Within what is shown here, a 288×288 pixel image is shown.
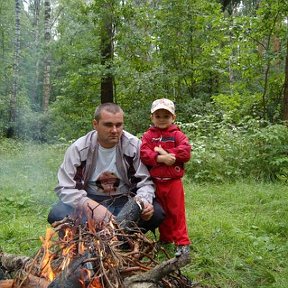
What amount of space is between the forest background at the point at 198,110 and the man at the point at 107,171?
0.77 metres

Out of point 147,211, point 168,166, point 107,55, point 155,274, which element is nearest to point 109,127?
point 168,166

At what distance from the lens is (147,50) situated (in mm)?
13977

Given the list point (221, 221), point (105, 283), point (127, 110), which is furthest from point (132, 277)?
point (127, 110)

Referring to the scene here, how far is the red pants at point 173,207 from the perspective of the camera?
3.76 meters

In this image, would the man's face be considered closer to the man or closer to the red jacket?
the man

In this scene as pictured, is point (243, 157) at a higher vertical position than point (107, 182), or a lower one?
lower

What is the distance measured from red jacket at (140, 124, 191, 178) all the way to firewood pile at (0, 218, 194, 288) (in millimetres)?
896

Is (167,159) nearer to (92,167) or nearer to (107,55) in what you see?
(92,167)

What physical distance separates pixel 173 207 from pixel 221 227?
3.42 ft

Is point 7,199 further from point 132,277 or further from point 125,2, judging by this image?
point 125,2

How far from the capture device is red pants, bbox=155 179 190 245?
3.76 m

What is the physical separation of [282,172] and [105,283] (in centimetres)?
541

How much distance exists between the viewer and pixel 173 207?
3.76 meters

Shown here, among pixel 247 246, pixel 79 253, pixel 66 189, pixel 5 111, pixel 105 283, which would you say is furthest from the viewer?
pixel 5 111
